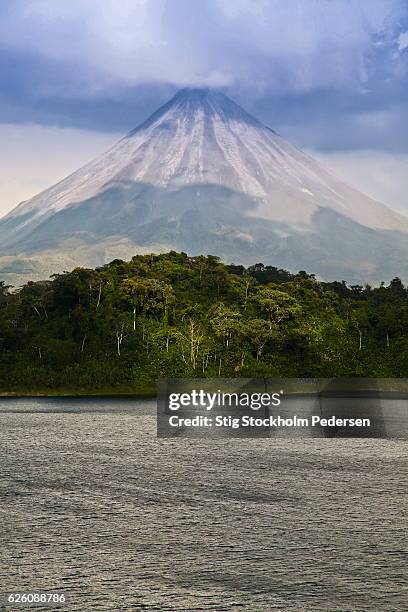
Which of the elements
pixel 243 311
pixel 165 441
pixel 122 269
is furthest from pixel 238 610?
pixel 122 269

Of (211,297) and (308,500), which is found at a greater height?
(211,297)

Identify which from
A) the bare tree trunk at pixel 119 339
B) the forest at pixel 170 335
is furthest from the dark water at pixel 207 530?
the forest at pixel 170 335

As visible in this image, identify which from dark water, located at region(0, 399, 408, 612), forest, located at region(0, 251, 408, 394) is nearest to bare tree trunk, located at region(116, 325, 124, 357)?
forest, located at region(0, 251, 408, 394)

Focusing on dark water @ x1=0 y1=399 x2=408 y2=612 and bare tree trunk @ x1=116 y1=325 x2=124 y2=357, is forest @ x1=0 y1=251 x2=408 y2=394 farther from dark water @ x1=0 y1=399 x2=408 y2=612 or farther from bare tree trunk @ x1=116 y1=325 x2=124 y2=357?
dark water @ x1=0 y1=399 x2=408 y2=612

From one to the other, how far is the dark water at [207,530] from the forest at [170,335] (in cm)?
6236

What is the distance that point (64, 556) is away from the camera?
1256cm

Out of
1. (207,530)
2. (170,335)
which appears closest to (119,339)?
(170,335)

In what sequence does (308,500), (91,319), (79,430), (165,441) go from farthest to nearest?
(91,319) → (79,430) → (165,441) → (308,500)

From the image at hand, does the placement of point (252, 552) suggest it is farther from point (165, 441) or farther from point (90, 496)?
point (165, 441)

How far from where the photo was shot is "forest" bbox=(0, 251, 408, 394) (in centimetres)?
9219

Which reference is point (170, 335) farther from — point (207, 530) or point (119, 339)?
point (207, 530)

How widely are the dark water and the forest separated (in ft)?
205

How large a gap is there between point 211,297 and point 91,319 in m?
17.0

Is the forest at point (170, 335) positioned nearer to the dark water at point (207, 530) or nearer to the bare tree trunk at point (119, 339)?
the bare tree trunk at point (119, 339)
